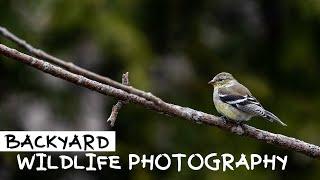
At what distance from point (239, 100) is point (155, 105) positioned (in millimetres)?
320

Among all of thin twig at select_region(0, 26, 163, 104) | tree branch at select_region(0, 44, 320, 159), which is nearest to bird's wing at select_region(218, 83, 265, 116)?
tree branch at select_region(0, 44, 320, 159)

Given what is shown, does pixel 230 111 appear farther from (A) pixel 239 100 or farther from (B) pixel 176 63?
(B) pixel 176 63

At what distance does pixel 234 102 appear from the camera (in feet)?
3.65

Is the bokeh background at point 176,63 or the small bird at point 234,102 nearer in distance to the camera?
the small bird at point 234,102

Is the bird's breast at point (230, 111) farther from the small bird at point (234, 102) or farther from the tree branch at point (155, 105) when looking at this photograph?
the tree branch at point (155, 105)

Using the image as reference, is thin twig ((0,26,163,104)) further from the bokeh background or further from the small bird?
the bokeh background

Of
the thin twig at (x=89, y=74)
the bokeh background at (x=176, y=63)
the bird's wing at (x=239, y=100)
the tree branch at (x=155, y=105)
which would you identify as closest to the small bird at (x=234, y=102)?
the bird's wing at (x=239, y=100)

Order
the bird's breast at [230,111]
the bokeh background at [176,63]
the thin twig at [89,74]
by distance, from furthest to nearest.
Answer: the bokeh background at [176,63] → the bird's breast at [230,111] → the thin twig at [89,74]

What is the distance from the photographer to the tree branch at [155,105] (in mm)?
808

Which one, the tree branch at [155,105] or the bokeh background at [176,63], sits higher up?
the bokeh background at [176,63]

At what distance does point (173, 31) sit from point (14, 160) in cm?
57

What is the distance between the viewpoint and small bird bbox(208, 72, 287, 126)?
1.08 metres

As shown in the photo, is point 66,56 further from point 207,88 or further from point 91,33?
point 207,88

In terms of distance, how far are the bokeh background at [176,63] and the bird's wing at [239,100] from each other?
70 cm
